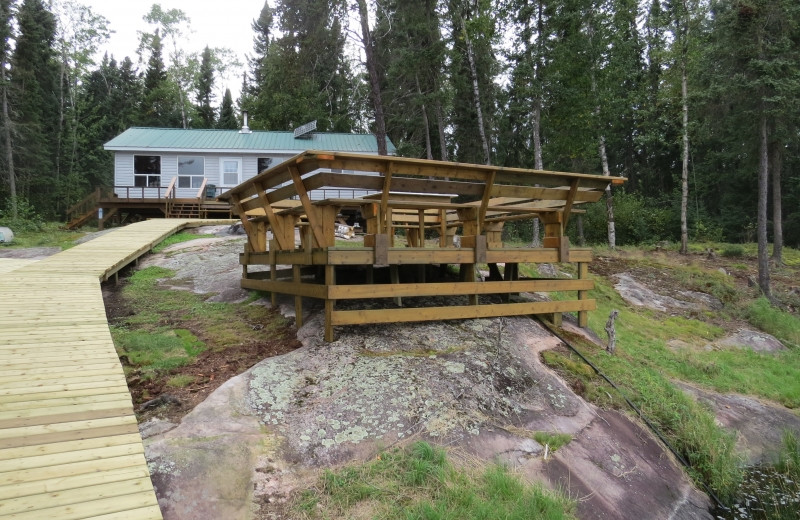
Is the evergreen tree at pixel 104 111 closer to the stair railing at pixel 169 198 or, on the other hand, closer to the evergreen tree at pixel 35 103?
the evergreen tree at pixel 35 103

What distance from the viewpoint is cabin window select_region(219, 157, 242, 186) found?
2186 centimetres

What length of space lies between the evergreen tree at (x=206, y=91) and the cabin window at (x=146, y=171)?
2248 cm

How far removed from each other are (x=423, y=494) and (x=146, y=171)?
885 inches

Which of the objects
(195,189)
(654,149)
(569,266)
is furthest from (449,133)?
(569,266)

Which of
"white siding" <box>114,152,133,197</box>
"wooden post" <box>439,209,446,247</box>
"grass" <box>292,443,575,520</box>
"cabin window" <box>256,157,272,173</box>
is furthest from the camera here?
"cabin window" <box>256,157,272,173</box>

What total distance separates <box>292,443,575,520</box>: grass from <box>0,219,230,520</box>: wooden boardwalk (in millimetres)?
1008

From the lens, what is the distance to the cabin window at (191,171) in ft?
70.9

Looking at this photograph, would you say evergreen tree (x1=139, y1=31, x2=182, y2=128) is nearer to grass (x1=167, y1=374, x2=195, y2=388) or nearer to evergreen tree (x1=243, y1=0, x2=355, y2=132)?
evergreen tree (x1=243, y1=0, x2=355, y2=132)

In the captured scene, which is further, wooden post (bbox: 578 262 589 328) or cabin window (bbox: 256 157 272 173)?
cabin window (bbox: 256 157 272 173)

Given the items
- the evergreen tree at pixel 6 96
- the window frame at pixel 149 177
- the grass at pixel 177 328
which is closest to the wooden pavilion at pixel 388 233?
the grass at pixel 177 328

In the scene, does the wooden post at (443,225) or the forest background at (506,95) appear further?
the forest background at (506,95)

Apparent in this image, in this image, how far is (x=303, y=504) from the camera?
2828 millimetres

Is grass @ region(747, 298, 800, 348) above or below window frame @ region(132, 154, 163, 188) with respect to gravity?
below

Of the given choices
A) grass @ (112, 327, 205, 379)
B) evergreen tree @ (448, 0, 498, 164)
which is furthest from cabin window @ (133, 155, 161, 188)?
grass @ (112, 327, 205, 379)
